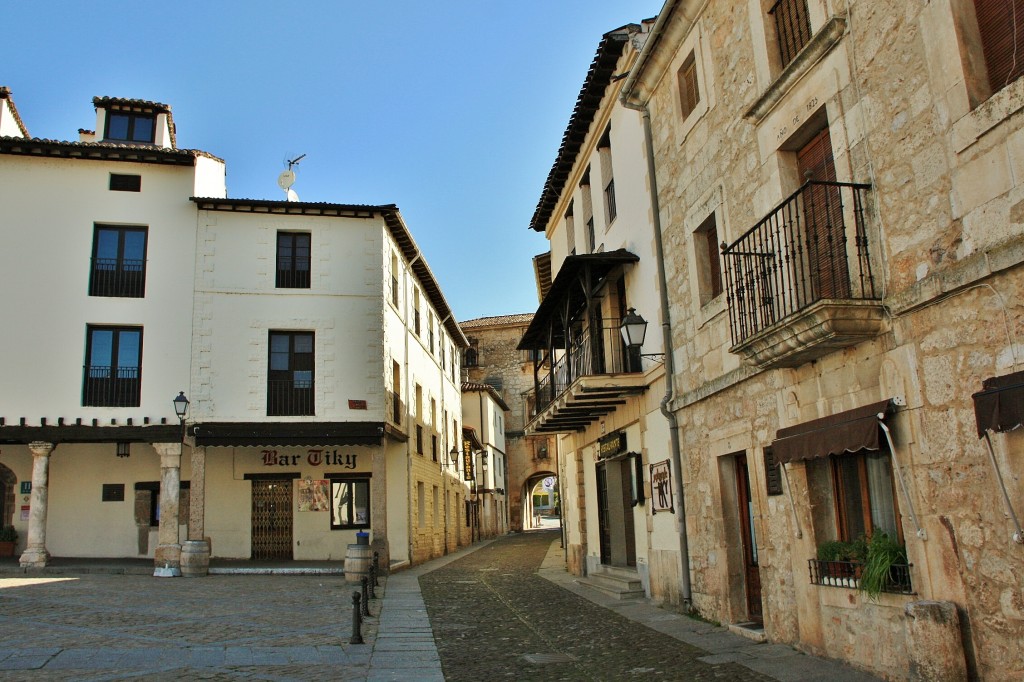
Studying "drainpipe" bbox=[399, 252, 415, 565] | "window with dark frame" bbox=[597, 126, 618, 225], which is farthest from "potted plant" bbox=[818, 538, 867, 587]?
"drainpipe" bbox=[399, 252, 415, 565]

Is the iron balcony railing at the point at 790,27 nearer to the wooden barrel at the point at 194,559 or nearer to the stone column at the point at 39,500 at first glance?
the wooden barrel at the point at 194,559

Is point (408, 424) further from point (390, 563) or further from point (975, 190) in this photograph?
point (975, 190)

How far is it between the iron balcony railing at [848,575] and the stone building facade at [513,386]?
129ft

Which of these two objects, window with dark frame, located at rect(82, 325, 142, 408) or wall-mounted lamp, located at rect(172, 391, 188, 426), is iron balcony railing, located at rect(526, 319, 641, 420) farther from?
window with dark frame, located at rect(82, 325, 142, 408)

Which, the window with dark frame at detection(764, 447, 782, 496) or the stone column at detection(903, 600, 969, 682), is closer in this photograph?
the stone column at detection(903, 600, 969, 682)

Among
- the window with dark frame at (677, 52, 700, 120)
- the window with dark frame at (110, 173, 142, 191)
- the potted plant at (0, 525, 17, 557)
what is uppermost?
the window with dark frame at (110, 173, 142, 191)

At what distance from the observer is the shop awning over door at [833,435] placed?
6.68m

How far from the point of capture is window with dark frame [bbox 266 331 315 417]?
1977 centimetres

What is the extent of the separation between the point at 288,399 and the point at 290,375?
1.97ft

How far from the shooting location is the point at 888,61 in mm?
6691

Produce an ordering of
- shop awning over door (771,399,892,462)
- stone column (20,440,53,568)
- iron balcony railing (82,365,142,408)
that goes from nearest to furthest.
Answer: shop awning over door (771,399,892,462), stone column (20,440,53,568), iron balcony railing (82,365,142,408)

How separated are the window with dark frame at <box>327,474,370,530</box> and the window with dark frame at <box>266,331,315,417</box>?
2.17 m

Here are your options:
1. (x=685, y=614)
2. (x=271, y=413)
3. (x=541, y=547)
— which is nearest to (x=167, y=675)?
(x=685, y=614)

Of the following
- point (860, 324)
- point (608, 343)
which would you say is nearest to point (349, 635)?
point (860, 324)
